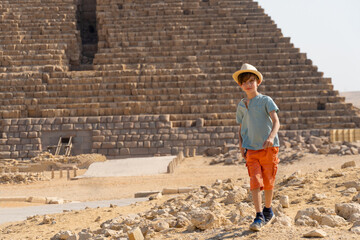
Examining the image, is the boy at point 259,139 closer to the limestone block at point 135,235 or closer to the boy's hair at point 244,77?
the boy's hair at point 244,77

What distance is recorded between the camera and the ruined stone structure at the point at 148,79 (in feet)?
65.6

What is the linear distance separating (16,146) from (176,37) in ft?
24.5

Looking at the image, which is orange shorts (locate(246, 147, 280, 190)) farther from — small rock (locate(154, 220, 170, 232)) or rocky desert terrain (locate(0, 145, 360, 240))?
small rock (locate(154, 220, 170, 232))

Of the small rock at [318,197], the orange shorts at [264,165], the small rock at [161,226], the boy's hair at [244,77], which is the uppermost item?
the boy's hair at [244,77]

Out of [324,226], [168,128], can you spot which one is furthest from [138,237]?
[168,128]

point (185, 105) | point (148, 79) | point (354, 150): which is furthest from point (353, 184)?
point (148, 79)

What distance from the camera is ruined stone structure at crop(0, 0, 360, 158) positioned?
20.0m

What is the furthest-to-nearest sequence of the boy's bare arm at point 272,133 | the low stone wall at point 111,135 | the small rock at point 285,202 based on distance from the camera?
the low stone wall at point 111,135
the small rock at point 285,202
the boy's bare arm at point 272,133

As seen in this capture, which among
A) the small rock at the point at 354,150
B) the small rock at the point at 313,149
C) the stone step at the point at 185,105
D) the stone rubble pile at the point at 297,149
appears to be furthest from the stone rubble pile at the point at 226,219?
the stone step at the point at 185,105

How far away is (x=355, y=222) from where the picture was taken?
449 centimetres

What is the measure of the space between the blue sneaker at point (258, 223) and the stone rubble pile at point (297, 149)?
35.3 ft

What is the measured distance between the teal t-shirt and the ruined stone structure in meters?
14.6

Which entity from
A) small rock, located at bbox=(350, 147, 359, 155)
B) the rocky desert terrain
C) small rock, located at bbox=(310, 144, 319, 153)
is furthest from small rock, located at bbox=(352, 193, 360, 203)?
small rock, located at bbox=(310, 144, 319, 153)

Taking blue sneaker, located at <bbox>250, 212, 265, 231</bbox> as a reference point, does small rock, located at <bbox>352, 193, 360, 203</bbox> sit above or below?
above
